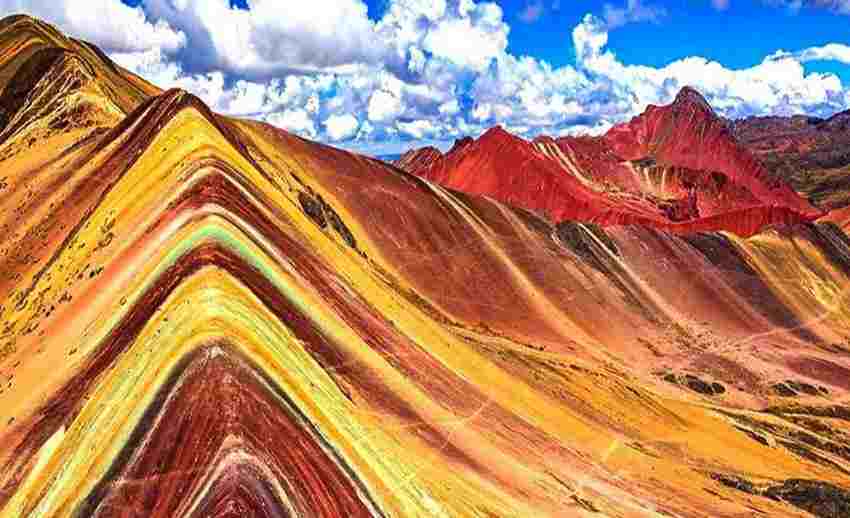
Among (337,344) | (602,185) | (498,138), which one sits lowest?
(337,344)

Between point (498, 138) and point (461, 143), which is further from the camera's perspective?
point (461, 143)

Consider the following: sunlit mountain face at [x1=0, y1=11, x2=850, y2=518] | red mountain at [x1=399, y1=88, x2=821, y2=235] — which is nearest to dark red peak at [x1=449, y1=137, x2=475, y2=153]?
red mountain at [x1=399, y1=88, x2=821, y2=235]

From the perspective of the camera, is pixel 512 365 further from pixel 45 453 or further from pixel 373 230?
pixel 45 453

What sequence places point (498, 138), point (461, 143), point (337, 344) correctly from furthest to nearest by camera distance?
point (461, 143) → point (498, 138) → point (337, 344)

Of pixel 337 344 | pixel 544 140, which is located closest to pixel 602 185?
pixel 544 140

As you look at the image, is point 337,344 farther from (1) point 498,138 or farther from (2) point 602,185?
(2) point 602,185

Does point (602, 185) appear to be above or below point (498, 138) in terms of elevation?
above

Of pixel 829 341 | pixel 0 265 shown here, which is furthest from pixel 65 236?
pixel 829 341
